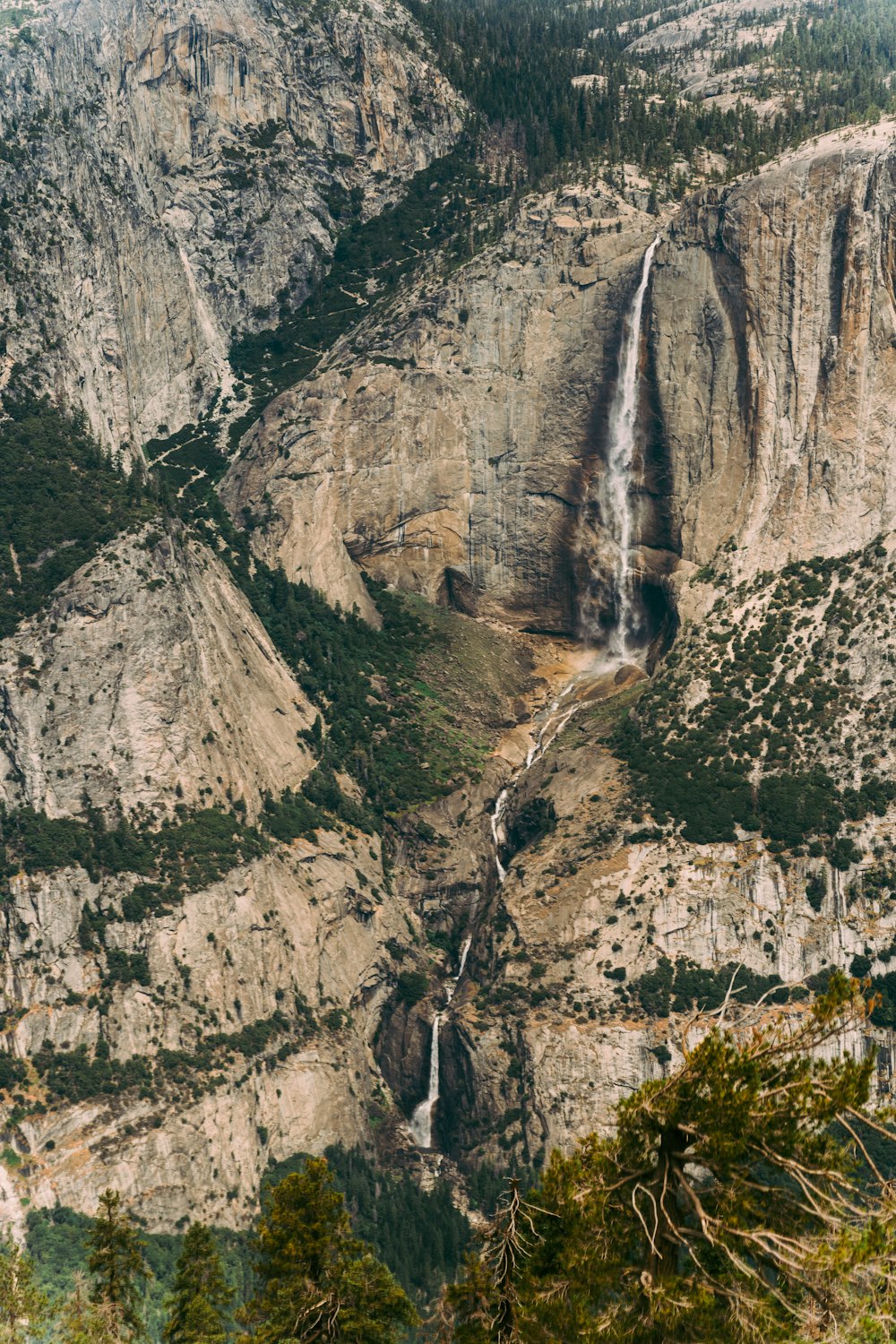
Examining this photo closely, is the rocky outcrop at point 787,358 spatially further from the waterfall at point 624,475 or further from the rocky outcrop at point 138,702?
the rocky outcrop at point 138,702

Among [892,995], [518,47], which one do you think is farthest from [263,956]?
[518,47]

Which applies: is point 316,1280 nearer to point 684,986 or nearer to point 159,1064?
point 159,1064

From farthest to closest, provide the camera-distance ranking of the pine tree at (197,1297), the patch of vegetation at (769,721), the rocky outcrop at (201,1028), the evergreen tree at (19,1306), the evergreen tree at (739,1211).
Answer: the patch of vegetation at (769,721) → the rocky outcrop at (201,1028) → the pine tree at (197,1297) → the evergreen tree at (19,1306) → the evergreen tree at (739,1211)

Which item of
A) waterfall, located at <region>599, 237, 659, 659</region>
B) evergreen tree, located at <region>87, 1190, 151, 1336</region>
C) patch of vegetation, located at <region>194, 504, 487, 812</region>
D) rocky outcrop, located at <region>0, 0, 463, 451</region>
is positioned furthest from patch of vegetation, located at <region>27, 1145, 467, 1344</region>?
rocky outcrop, located at <region>0, 0, 463, 451</region>

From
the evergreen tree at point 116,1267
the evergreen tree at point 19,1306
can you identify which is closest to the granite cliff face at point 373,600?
the evergreen tree at point 19,1306

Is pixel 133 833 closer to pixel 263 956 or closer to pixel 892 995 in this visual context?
pixel 263 956

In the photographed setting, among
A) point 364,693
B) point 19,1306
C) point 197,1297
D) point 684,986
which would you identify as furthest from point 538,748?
point 19,1306

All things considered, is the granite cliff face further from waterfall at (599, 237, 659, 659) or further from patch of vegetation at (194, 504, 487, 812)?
patch of vegetation at (194, 504, 487, 812)
